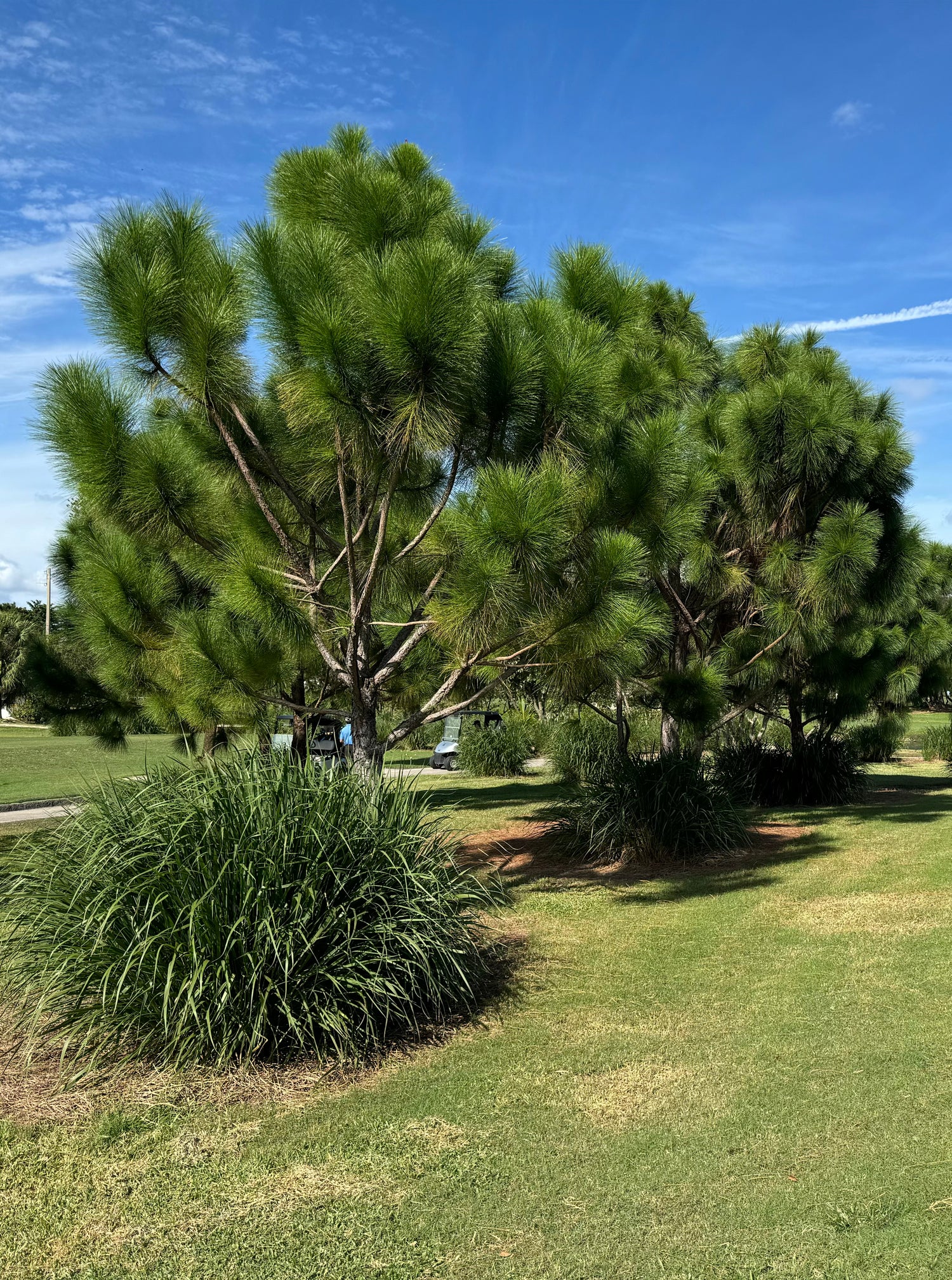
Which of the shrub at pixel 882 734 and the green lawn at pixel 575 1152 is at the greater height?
the shrub at pixel 882 734

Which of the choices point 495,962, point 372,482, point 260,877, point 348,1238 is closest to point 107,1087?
point 260,877

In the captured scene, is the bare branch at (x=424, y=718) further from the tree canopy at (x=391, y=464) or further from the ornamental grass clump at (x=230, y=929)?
the ornamental grass clump at (x=230, y=929)

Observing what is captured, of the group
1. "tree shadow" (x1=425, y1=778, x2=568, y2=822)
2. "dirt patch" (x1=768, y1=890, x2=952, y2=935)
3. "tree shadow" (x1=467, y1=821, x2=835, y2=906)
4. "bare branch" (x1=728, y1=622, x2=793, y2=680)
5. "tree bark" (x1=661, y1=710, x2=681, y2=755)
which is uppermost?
"bare branch" (x1=728, y1=622, x2=793, y2=680)

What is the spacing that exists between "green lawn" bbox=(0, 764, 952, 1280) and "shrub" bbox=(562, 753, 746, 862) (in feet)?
14.1

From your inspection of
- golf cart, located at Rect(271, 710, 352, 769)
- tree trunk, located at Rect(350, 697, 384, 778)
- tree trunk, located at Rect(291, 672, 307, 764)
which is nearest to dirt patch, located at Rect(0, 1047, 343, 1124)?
golf cart, located at Rect(271, 710, 352, 769)

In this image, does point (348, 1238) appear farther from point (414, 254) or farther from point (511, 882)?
point (511, 882)

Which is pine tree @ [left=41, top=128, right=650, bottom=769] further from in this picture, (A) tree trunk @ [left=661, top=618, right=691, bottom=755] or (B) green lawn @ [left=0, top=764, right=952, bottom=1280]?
(A) tree trunk @ [left=661, top=618, right=691, bottom=755]

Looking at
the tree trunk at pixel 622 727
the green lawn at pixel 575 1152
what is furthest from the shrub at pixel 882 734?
the green lawn at pixel 575 1152

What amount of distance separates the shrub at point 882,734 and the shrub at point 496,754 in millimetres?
7060

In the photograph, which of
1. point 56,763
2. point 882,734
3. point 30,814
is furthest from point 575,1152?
point 56,763

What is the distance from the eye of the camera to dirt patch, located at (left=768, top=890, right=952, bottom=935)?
7906mm

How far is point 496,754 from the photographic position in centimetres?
2341

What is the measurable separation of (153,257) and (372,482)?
7.40ft

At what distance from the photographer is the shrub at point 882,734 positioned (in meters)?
23.1
